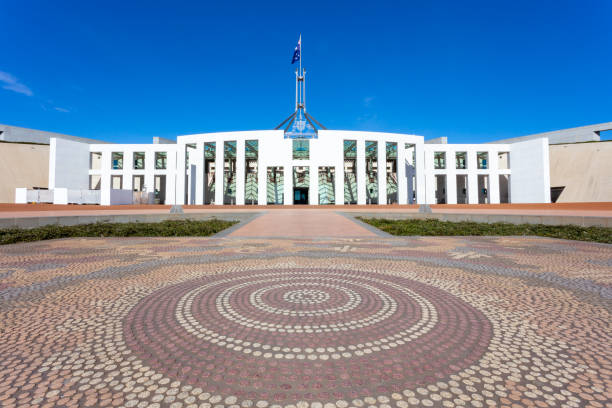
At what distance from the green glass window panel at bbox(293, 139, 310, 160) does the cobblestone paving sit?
3518 centimetres

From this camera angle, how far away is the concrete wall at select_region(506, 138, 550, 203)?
38531mm

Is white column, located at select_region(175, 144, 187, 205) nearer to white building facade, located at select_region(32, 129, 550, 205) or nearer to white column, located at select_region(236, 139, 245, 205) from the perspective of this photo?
white building facade, located at select_region(32, 129, 550, 205)

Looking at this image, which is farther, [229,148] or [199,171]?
[229,148]

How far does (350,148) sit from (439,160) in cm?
1947

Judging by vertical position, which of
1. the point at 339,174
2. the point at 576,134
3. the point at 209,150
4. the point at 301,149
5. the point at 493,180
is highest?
the point at 576,134

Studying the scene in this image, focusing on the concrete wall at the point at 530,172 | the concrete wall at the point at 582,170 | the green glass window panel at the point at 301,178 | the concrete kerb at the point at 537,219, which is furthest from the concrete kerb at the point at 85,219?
the concrete wall at the point at 582,170

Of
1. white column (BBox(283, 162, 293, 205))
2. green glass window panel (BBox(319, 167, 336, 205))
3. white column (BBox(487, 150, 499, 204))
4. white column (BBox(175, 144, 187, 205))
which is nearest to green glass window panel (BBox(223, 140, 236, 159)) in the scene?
white column (BBox(175, 144, 187, 205))

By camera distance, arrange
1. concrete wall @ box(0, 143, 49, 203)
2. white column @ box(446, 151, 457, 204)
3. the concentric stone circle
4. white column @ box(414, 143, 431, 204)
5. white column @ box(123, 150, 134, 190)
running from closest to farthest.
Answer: the concentric stone circle → white column @ box(414, 143, 431, 204) → concrete wall @ box(0, 143, 49, 203) → white column @ box(123, 150, 134, 190) → white column @ box(446, 151, 457, 204)

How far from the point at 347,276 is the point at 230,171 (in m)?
44.4

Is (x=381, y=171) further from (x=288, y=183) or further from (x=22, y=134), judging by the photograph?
(x=22, y=134)

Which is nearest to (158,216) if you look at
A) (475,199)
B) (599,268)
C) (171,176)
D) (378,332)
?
(378,332)

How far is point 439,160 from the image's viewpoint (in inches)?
1971

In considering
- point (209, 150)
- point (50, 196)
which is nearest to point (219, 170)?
point (209, 150)

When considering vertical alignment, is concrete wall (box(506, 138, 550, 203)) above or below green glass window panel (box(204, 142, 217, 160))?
below
